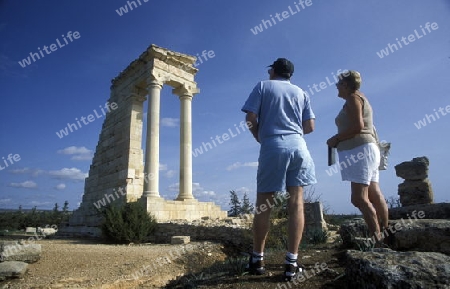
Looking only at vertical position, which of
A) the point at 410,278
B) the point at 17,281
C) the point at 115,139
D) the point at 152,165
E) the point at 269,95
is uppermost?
the point at 115,139

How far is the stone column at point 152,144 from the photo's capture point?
12062 millimetres

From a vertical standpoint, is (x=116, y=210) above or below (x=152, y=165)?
below

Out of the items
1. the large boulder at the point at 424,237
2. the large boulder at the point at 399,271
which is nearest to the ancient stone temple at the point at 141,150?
the large boulder at the point at 424,237

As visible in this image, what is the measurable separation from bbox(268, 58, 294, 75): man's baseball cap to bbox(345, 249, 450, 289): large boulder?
204cm

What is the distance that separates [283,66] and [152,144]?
1002 cm

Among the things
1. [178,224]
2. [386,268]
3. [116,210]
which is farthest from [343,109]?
[116,210]

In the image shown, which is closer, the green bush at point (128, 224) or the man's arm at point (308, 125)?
the man's arm at point (308, 125)

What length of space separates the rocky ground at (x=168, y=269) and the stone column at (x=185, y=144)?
5505 mm

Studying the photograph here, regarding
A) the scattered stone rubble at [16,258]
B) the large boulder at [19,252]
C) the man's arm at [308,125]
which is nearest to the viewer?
the man's arm at [308,125]

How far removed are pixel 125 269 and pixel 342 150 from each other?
4.53 meters

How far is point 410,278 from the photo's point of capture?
1.82m

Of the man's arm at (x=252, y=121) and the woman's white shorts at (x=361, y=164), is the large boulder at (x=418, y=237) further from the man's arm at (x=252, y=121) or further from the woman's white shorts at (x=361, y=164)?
the man's arm at (x=252, y=121)

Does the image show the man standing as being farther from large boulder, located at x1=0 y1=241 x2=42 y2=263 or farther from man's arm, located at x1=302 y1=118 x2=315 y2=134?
large boulder, located at x1=0 y1=241 x2=42 y2=263

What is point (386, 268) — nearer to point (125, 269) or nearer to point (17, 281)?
point (125, 269)
